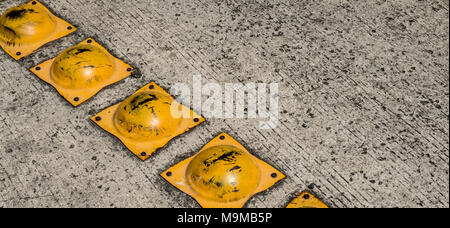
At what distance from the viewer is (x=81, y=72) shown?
123 inches

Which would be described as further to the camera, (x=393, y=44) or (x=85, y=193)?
(x=393, y=44)

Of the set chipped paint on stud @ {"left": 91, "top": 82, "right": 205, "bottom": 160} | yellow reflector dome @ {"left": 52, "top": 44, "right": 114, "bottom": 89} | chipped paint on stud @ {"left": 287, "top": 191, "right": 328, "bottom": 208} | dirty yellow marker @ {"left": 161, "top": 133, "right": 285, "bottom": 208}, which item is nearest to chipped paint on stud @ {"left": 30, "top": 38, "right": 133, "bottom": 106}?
yellow reflector dome @ {"left": 52, "top": 44, "right": 114, "bottom": 89}

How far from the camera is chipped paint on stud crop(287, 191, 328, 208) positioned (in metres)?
2.53

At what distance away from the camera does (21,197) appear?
2.62m

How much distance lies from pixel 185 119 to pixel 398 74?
55.2 inches

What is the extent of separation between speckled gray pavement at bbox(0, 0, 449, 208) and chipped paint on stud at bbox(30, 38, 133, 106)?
2.4 inches

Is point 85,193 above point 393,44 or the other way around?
the other way around

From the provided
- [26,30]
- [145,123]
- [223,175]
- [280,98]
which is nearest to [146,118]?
[145,123]

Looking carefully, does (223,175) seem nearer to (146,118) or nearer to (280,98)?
(146,118)

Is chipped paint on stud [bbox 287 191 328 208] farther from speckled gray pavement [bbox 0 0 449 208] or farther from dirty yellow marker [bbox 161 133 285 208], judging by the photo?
dirty yellow marker [bbox 161 133 285 208]

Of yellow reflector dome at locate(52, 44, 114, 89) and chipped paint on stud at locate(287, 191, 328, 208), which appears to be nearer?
chipped paint on stud at locate(287, 191, 328, 208)
